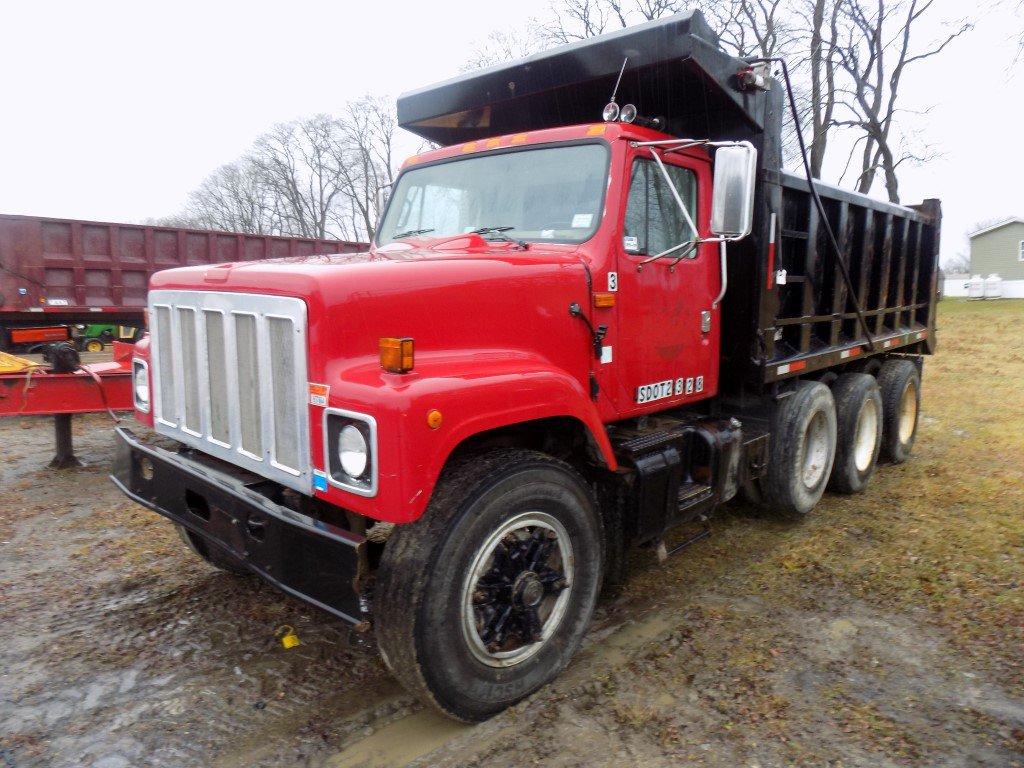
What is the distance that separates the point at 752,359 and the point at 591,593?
83.4 inches

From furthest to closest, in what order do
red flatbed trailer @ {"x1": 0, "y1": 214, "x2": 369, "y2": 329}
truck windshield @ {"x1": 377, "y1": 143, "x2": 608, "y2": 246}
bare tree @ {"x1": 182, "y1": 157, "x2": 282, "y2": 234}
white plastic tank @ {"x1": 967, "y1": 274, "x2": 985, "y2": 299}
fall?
bare tree @ {"x1": 182, "y1": 157, "x2": 282, "y2": 234} < white plastic tank @ {"x1": 967, "y1": 274, "x2": 985, "y2": 299} < red flatbed trailer @ {"x1": 0, "y1": 214, "x2": 369, "y2": 329} < truck windshield @ {"x1": 377, "y1": 143, "x2": 608, "y2": 246}

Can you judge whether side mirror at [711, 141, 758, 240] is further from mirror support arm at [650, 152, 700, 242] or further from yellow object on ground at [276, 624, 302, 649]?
yellow object on ground at [276, 624, 302, 649]

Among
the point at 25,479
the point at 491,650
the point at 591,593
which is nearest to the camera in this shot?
the point at 491,650

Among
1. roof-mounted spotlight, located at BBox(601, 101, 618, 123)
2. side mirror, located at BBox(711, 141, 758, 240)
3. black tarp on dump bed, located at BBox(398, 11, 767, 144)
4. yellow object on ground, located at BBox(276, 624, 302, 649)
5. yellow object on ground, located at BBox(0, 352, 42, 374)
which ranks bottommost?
yellow object on ground, located at BBox(276, 624, 302, 649)

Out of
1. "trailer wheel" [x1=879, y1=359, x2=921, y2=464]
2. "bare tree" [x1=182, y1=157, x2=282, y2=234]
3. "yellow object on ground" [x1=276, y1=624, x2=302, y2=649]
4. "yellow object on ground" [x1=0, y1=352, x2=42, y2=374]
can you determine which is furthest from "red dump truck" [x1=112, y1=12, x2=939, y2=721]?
"bare tree" [x1=182, y1=157, x2=282, y2=234]

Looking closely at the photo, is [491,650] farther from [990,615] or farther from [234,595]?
[990,615]

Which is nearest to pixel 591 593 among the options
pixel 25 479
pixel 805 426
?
pixel 805 426

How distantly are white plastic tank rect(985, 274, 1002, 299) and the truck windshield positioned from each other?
1679 inches

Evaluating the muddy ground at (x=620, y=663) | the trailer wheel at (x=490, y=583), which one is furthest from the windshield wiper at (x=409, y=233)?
the muddy ground at (x=620, y=663)

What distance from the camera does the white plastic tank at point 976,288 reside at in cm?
3853

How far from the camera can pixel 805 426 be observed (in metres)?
5.16

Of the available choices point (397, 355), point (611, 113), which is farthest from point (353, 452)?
point (611, 113)

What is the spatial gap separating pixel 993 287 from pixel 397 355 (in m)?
44.5

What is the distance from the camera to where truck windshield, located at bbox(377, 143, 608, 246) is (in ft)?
12.1
